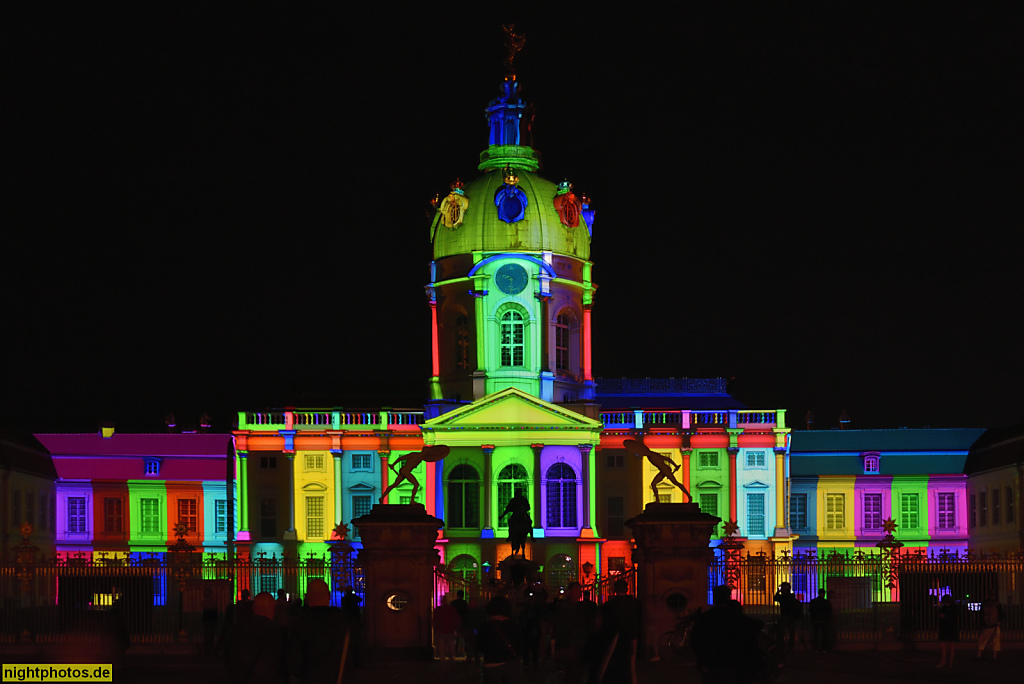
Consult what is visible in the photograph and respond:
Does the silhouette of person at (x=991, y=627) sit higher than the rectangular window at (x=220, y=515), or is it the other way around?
the rectangular window at (x=220, y=515)

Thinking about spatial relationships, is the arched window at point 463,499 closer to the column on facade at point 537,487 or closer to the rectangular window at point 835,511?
the column on facade at point 537,487

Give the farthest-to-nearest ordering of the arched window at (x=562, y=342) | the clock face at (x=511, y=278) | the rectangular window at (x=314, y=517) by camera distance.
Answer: the arched window at (x=562, y=342)
the rectangular window at (x=314, y=517)
the clock face at (x=511, y=278)

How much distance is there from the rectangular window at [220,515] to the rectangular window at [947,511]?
111ft

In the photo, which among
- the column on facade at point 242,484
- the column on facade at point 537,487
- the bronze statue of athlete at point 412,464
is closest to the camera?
the bronze statue of athlete at point 412,464

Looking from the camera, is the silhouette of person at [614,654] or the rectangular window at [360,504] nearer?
the silhouette of person at [614,654]

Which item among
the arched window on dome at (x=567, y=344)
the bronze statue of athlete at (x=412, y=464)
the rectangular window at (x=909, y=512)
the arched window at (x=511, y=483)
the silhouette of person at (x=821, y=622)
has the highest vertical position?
the arched window on dome at (x=567, y=344)

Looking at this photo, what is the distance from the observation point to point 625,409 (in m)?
81.4

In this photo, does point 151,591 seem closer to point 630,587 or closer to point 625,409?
point 630,587

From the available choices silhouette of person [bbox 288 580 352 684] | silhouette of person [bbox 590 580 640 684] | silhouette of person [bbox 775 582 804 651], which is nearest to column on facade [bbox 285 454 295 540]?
silhouette of person [bbox 775 582 804 651]

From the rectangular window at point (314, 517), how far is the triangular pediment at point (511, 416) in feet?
23.7

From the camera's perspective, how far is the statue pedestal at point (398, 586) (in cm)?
3094

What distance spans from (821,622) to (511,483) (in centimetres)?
4238

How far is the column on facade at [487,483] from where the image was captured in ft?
241

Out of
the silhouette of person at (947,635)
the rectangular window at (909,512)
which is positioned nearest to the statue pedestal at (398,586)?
the silhouette of person at (947,635)
